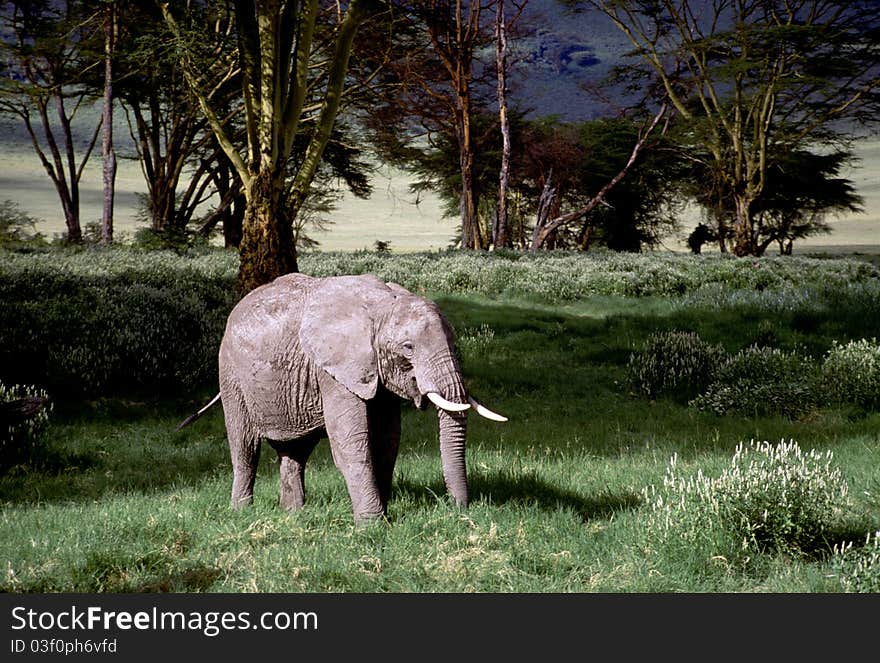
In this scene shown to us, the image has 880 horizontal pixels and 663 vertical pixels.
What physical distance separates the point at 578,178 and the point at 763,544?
4583 cm

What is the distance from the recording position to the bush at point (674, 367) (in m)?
11.1

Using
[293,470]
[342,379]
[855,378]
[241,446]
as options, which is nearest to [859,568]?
[342,379]

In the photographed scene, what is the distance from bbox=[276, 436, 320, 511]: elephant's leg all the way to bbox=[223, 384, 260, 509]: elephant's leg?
21 centimetres

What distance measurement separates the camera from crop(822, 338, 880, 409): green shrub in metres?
9.88

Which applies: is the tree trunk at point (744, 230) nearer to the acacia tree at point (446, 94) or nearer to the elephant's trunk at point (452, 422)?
the acacia tree at point (446, 94)

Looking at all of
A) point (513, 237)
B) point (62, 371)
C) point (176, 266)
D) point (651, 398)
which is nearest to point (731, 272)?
point (651, 398)

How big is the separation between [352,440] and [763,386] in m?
7.04

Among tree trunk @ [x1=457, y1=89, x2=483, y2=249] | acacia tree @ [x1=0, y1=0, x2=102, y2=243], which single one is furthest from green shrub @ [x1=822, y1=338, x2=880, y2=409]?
acacia tree @ [x1=0, y1=0, x2=102, y2=243]

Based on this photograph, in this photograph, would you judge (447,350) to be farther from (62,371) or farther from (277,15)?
(277,15)

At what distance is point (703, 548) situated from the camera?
4672mm

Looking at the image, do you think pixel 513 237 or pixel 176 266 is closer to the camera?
pixel 176 266

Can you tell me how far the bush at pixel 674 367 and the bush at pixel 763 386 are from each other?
0.87ft

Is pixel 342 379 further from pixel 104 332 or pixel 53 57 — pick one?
pixel 53 57

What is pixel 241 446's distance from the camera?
224 inches
